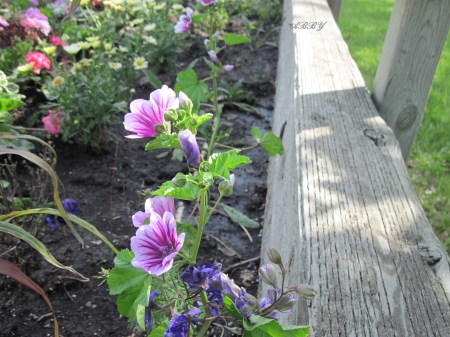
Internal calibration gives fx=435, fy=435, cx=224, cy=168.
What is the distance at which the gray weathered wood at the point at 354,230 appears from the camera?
2.78 ft

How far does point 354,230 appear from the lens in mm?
1052

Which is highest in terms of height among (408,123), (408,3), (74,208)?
(408,3)

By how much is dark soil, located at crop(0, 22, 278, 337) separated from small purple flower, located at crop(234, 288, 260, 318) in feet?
2.78

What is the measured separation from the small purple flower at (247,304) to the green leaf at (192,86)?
55.2 inches

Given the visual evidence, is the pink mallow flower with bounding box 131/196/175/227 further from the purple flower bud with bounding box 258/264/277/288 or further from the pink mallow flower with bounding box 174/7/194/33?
the pink mallow flower with bounding box 174/7/194/33

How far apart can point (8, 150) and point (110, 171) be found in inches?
51.1

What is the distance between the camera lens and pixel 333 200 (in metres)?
1.15

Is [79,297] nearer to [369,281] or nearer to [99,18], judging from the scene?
[369,281]

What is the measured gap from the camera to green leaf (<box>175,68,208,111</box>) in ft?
6.84

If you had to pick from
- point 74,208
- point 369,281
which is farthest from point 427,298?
point 74,208

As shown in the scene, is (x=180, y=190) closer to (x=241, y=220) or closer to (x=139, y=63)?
(x=241, y=220)

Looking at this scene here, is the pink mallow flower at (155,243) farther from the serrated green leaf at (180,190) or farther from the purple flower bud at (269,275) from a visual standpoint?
the purple flower bud at (269,275)

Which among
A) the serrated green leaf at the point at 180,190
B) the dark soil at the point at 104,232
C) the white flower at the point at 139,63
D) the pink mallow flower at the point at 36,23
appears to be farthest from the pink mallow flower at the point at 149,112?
the pink mallow flower at the point at 36,23

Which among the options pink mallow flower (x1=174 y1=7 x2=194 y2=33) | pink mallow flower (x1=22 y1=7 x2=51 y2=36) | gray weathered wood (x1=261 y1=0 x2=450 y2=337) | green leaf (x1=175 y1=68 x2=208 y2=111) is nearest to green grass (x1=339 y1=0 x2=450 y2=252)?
gray weathered wood (x1=261 y1=0 x2=450 y2=337)
